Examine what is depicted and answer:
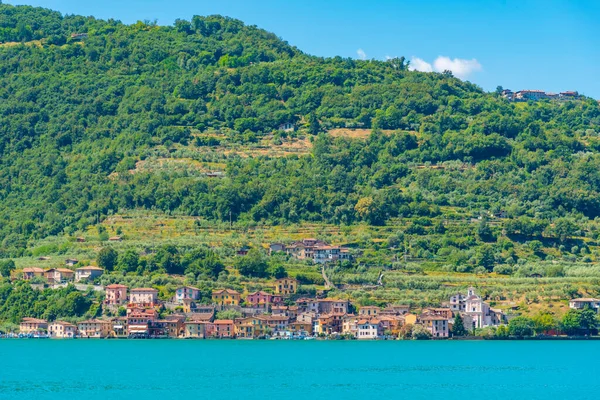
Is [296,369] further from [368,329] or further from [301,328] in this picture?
[301,328]

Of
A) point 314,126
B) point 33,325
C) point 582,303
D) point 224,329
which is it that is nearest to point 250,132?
point 314,126

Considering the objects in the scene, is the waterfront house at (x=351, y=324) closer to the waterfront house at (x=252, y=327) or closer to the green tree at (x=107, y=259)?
the waterfront house at (x=252, y=327)

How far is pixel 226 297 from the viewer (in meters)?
102

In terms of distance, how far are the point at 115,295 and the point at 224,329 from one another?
913cm

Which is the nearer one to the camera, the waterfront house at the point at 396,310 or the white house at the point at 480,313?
the white house at the point at 480,313

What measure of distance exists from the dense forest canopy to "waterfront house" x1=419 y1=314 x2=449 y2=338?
20.3 meters

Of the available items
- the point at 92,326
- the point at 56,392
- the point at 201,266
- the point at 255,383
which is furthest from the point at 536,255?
Answer: the point at 56,392

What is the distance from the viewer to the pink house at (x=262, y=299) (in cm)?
10188

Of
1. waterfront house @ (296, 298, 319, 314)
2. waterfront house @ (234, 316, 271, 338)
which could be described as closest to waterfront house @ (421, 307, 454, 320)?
waterfront house @ (296, 298, 319, 314)

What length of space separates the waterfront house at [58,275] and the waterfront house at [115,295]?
16.8ft

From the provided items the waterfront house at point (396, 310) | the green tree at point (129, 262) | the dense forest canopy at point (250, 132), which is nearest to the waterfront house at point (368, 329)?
the waterfront house at point (396, 310)

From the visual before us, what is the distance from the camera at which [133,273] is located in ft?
352

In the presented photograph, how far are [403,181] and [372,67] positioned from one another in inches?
1386

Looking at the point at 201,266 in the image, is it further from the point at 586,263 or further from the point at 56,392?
the point at 56,392
